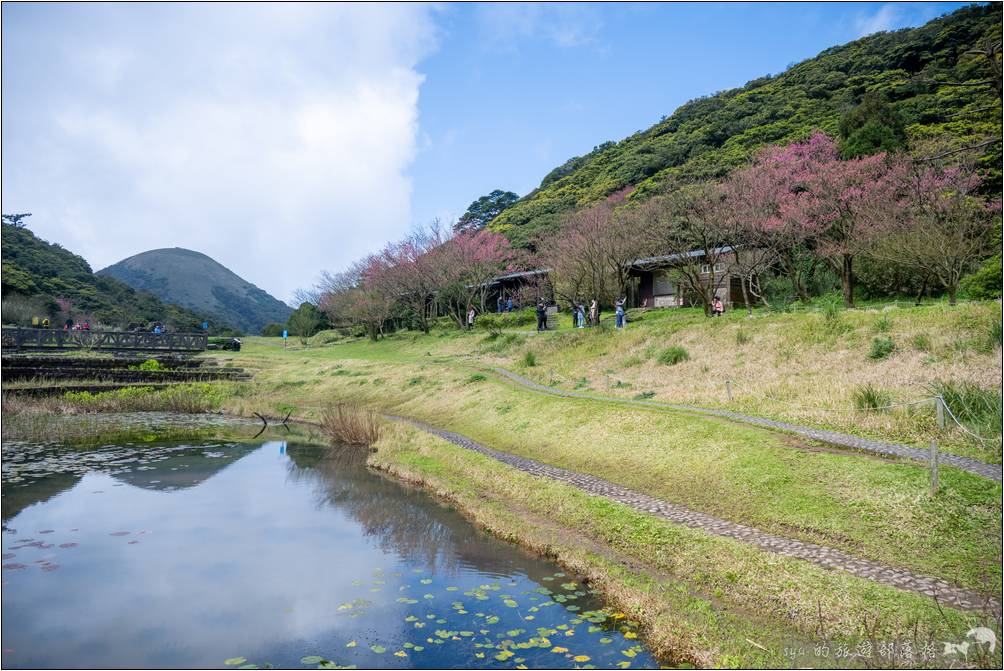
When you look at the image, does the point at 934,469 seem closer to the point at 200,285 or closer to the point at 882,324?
the point at 882,324

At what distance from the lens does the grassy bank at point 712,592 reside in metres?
7.25

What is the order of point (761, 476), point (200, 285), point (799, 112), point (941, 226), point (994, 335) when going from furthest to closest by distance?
point (200, 285), point (799, 112), point (941, 226), point (994, 335), point (761, 476)

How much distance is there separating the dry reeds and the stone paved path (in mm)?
7844

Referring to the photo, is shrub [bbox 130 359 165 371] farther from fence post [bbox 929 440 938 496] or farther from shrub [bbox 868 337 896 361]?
fence post [bbox 929 440 938 496]

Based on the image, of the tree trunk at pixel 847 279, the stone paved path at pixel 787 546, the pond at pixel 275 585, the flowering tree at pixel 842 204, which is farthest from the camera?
the tree trunk at pixel 847 279

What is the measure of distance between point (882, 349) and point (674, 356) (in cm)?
775

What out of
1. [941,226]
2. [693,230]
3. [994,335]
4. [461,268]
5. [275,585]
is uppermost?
[693,230]

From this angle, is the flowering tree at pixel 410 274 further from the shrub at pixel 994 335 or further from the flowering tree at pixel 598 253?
the shrub at pixel 994 335

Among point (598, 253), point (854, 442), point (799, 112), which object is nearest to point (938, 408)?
point (854, 442)

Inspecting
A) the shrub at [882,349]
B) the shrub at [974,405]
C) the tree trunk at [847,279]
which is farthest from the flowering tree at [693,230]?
the shrub at [974,405]

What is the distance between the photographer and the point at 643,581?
A: 30.3 feet

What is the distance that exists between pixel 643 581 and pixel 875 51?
88325 mm

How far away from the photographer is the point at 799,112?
68125mm

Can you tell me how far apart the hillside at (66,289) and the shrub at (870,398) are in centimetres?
6052
